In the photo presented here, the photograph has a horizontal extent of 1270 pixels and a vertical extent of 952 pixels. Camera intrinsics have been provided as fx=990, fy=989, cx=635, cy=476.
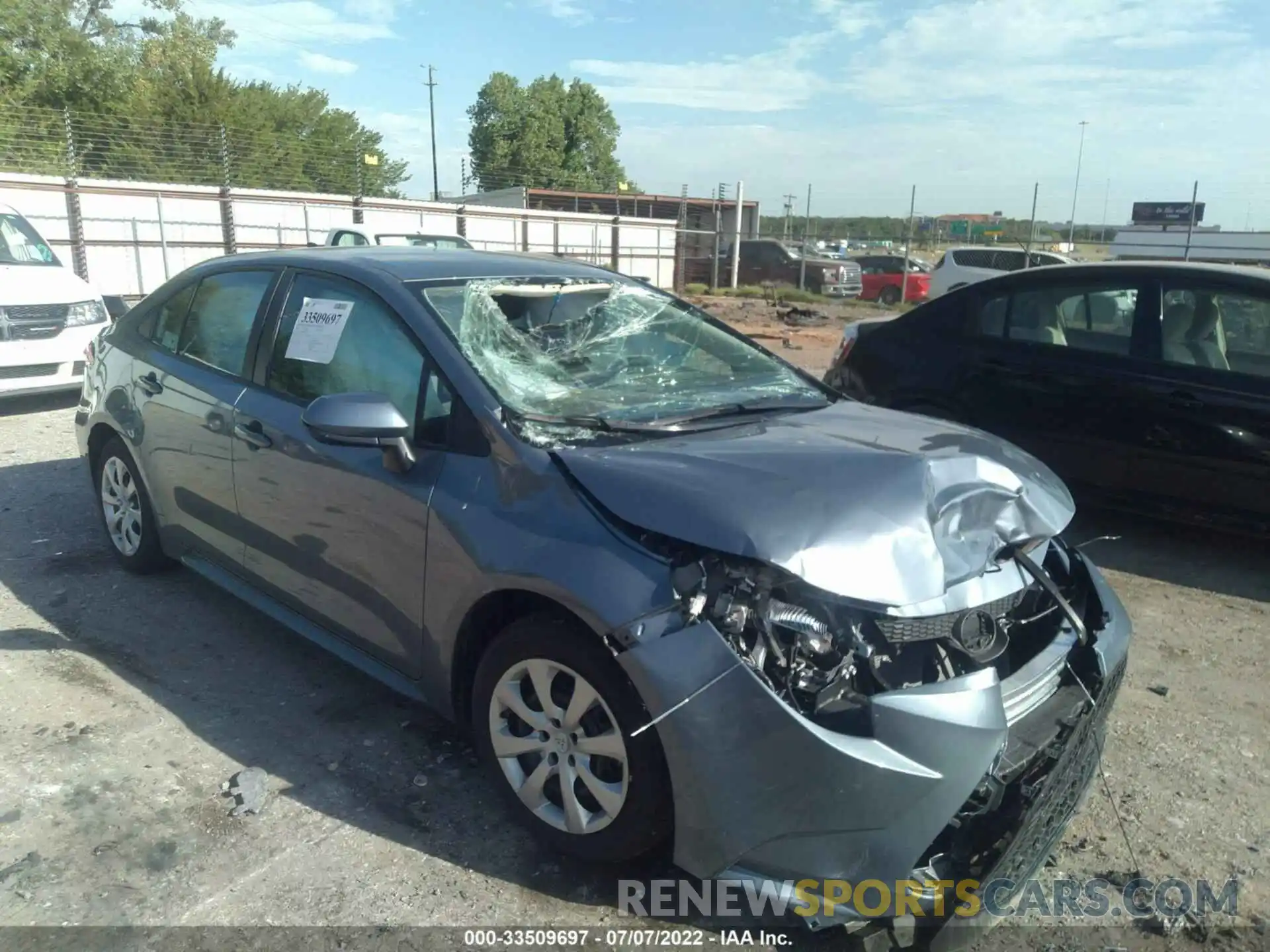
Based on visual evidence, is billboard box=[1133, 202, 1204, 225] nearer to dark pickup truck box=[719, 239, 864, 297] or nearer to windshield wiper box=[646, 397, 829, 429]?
dark pickup truck box=[719, 239, 864, 297]

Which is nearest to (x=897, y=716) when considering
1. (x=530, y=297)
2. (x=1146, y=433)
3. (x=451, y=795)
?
(x=451, y=795)

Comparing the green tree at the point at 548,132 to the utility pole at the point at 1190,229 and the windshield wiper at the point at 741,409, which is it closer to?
the utility pole at the point at 1190,229

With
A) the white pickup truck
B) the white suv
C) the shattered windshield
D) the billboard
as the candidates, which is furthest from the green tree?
the shattered windshield

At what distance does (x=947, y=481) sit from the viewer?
8.80 feet

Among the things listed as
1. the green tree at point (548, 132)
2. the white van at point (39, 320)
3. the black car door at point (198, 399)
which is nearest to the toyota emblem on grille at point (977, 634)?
the black car door at point (198, 399)

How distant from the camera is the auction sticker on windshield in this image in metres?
3.56

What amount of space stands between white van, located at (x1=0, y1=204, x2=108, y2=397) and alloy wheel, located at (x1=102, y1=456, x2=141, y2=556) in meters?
4.18

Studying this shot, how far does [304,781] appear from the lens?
321 cm

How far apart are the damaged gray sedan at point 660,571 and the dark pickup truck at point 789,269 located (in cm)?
2466

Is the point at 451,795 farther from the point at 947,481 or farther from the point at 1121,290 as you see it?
the point at 1121,290

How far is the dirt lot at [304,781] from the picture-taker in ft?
8.77

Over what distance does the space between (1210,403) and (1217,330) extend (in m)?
0.48

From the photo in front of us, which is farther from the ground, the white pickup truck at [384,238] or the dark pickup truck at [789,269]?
the white pickup truck at [384,238]

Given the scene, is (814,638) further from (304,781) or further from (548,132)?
(548,132)
